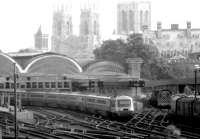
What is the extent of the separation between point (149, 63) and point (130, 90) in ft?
107

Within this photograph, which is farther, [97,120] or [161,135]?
[97,120]

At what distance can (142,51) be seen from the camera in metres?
128

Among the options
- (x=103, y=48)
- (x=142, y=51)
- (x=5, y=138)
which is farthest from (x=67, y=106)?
(x=103, y=48)

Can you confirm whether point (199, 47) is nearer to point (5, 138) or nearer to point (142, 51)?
point (142, 51)

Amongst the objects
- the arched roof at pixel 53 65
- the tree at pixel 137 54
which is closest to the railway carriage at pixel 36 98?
the arched roof at pixel 53 65

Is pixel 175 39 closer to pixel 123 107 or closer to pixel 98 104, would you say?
Answer: pixel 98 104

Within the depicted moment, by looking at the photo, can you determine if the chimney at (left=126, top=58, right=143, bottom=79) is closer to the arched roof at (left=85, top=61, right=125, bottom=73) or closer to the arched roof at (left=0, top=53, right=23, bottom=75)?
the arched roof at (left=85, top=61, right=125, bottom=73)

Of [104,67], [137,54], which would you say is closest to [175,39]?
[137,54]

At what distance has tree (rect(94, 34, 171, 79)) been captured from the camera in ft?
398

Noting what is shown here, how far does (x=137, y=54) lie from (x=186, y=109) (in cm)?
8502

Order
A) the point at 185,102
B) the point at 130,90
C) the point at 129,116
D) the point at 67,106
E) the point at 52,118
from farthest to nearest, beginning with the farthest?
1. the point at 130,90
2. the point at 67,106
3. the point at 52,118
4. the point at 129,116
5. the point at 185,102

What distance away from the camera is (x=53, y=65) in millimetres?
119250

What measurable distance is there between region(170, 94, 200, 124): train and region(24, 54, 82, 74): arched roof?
225 feet

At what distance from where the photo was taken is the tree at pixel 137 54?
121 meters
